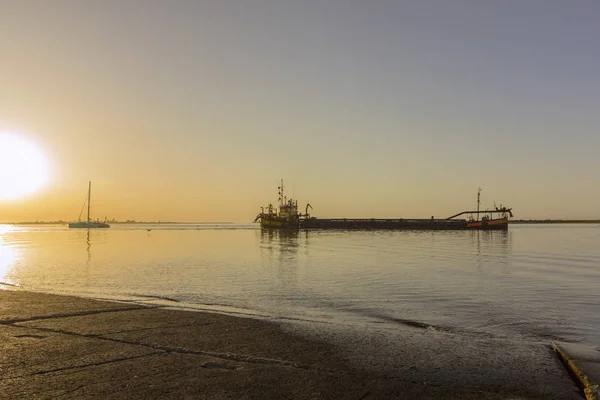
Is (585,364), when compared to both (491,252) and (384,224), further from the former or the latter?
(384,224)

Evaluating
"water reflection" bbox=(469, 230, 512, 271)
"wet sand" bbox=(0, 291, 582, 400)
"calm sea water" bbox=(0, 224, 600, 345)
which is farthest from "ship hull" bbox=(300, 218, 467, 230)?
"wet sand" bbox=(0, 291, 582, 400)

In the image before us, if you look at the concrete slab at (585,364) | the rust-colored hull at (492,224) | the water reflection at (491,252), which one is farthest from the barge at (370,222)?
the concrete slab at (585,364)

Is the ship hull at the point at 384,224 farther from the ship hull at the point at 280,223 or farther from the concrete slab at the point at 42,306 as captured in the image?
the concrete slab at the point at 42,306

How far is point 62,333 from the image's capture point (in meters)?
9.21

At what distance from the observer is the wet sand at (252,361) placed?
6172 millimetres

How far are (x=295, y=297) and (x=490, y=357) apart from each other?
9406 millimetres

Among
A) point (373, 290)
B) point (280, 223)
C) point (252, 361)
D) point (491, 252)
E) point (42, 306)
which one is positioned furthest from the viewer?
point (280, 223)

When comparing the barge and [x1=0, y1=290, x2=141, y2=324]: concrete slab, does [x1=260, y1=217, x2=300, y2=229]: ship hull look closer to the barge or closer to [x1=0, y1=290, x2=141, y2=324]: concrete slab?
the barge

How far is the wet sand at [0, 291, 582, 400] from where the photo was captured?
20.2 feet

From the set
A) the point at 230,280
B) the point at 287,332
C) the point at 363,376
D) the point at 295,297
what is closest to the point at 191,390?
the point at 363,376

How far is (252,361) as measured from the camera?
754 centimetres

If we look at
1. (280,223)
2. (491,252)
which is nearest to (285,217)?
(280,223)

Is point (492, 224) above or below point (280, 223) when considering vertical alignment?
below

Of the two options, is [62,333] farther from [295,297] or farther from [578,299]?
[578,299]
